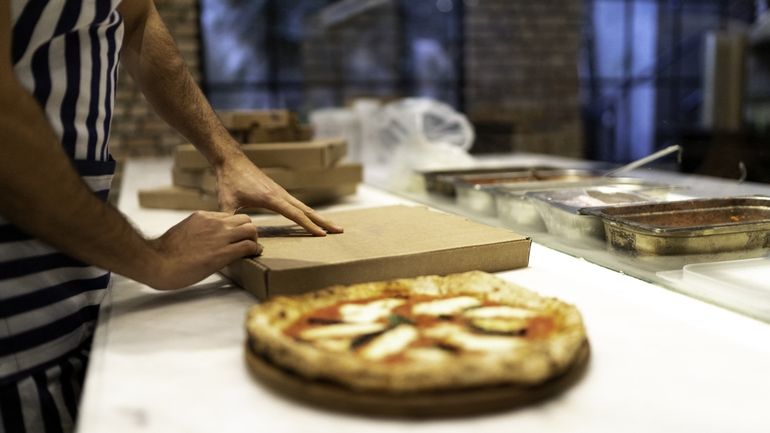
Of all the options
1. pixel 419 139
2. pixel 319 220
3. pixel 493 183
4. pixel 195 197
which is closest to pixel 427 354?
pixel 319 220

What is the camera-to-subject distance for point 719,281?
99 cm

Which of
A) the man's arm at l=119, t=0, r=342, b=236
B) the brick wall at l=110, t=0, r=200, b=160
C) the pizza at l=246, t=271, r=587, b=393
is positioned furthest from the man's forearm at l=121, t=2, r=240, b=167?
the brick wall at l=110, t=0, r=200, b=160

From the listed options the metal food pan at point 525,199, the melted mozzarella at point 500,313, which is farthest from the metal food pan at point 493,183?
the melted mozzarella at point 500,313

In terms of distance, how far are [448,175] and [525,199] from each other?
0.48 meters

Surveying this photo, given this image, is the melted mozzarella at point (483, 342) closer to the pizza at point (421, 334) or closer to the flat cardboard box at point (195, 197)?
the pizza at point (421, 334)

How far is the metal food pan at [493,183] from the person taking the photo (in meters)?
1.66

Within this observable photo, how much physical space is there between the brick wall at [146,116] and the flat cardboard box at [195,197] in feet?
6.99

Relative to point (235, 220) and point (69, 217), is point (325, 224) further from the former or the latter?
point (69, 217)

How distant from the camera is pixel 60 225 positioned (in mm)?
887

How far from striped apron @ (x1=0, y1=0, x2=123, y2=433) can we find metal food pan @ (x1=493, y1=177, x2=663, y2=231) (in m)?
0.82

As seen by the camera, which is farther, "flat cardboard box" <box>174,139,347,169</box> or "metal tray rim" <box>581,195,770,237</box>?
"flat cardboard box" <box>174,139,347,169</box>

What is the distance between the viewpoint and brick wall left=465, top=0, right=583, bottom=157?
4.33 m

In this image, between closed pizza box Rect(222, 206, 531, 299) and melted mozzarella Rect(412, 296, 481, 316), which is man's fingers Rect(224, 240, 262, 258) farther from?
melted mozzarella Rect(412, 296, 481, 316)

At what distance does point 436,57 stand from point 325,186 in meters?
3.26
